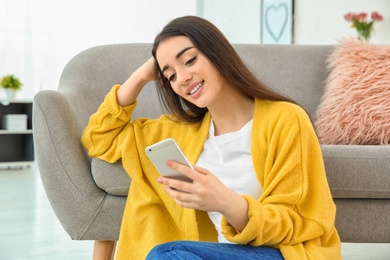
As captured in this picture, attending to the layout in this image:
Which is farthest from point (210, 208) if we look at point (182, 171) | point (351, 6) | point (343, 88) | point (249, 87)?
point (351, 6)

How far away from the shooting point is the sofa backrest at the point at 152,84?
8.37 feet

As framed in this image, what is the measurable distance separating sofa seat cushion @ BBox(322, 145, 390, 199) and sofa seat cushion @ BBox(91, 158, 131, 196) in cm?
60

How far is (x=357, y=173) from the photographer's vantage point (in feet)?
6.54

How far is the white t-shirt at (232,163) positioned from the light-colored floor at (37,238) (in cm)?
119

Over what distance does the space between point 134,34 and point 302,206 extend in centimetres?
629

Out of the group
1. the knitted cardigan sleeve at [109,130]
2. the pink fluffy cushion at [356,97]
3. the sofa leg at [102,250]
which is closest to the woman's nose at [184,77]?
the knitted cardigan sleeve at [109,130]

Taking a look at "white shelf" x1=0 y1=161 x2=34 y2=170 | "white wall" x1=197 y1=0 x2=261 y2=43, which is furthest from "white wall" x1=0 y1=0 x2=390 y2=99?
"white shelf" x1=0 y1=161 x2=34 y2=170

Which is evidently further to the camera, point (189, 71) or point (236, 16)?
point (236, 16)

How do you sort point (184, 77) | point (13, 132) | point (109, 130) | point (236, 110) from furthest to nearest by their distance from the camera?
1. point (13, 132)
2. point (109, 130)
3. point (236, 110)
4. point (184, 77)

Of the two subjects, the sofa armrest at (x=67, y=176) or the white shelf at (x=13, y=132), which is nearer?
the sofa armrest at (x=67, y=176)

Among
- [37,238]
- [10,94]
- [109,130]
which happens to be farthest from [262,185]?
[10,94]

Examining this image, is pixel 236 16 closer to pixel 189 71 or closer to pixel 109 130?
pixel 109 130

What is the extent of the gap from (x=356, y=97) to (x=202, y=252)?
1410 millimetres

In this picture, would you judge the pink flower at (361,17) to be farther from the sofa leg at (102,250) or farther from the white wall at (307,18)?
the sofa leg at (102,250)
